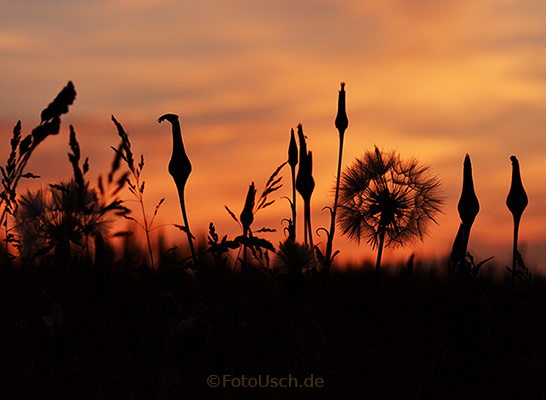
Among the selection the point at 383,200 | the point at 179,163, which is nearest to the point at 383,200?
→ the point at 383,200

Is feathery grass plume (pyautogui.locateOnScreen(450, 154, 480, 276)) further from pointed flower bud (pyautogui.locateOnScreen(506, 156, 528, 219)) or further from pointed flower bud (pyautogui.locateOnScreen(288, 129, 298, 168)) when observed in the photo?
pointed flower bud (pyautogui.locateOnScreen(288, 129, 298, 168))

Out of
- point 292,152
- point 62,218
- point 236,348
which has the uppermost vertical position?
→ point 292,152

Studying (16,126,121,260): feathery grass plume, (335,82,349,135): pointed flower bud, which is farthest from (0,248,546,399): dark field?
(335,82,349,135): pointed flower bud

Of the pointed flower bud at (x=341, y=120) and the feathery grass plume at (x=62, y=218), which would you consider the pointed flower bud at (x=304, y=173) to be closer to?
the pointed flower bud at (x=341, y=120)

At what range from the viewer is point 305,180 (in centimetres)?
336

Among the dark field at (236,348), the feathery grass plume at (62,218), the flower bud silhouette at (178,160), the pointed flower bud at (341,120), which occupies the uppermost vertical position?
the pointed flower bud at (341,120)

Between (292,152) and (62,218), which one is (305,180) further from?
(62,218)

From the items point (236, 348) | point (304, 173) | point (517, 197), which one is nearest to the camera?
point (236, 348)

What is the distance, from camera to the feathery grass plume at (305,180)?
3.29 meters

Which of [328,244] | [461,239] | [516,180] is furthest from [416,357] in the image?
[516,180]

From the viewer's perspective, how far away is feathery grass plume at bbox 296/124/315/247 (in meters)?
3.29

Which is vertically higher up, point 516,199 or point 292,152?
point 292,152

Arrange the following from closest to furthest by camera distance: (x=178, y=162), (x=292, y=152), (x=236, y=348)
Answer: (x=236, y=348)
(x=178, y=162)
(x=292, y=152)

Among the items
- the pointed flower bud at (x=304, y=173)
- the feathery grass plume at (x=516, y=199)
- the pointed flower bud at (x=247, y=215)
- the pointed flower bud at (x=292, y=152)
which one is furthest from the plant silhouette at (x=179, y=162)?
the feathery grass plume at (x=516, y=199)
